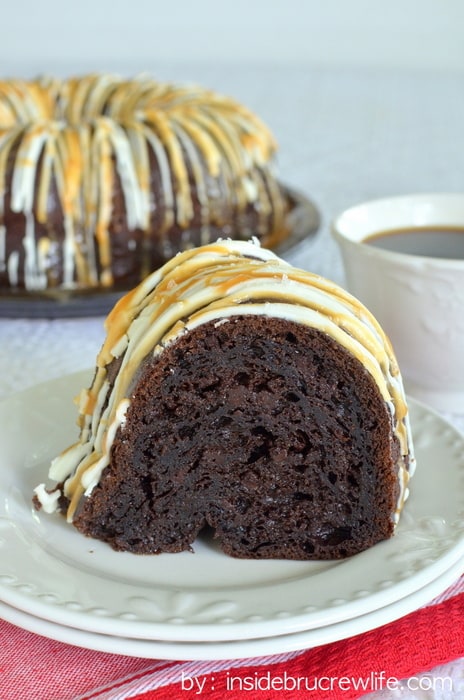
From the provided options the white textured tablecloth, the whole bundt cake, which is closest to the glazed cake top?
the white textured tablecloth

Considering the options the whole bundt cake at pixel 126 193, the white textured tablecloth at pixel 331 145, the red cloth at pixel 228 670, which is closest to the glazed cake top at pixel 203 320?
the red cloth at pixel 228 670

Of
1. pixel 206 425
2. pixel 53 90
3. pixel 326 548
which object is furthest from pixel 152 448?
pixel 53 90

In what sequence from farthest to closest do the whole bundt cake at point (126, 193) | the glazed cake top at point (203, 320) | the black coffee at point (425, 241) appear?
1. the whole bundt cake at point (126, 193)
2. the black coffee at point (425, 241)
3. the glazed cake top at point (203, 320)

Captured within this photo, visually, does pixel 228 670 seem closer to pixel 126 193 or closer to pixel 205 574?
pixel 205 574

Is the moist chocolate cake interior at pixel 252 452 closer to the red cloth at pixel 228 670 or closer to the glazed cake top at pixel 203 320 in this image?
the glazed cake top at pixel 203 320

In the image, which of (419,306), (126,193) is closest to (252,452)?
(419,306)

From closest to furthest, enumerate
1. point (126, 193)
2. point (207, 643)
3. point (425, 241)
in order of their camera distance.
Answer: point (207, 643) → point (425, 241) → point (126, 193)
